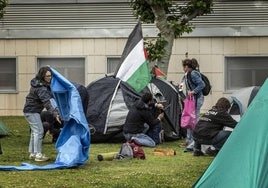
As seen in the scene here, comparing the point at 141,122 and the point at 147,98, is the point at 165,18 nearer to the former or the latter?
the point at 147,98

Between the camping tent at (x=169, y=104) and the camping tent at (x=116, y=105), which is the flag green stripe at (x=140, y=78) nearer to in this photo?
the camping tent at (x=116, y=105)

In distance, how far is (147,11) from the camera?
21.2 m

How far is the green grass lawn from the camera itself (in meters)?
10.2

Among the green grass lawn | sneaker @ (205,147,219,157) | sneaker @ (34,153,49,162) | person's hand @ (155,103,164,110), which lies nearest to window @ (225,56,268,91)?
person's hand @ (155,103,164,110)

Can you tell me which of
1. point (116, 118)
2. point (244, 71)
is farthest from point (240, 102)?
point (244, 71)

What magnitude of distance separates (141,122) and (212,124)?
9.06ft

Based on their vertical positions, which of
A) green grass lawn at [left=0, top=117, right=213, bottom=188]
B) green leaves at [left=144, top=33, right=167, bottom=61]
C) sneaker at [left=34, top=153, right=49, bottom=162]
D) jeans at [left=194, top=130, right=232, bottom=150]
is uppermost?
green leaves at [left=144, top=33, right=167, bottom=61]

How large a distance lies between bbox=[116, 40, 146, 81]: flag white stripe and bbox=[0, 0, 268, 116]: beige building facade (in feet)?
31.9

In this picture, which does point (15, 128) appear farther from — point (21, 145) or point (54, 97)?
point (54, 97)

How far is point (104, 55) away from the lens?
83.3 feet

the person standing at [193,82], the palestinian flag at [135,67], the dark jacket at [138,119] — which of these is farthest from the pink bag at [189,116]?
the palestinian flag at [135,67]

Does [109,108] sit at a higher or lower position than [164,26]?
lower

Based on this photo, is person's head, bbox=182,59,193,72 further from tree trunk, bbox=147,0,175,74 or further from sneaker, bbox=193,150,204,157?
tree trunk, bbox=147,0,175,74

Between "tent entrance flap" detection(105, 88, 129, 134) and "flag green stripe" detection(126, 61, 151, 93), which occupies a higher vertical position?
"flag green stripe" detection(126, 61, 151, 93)
